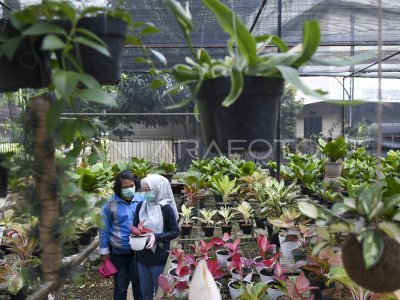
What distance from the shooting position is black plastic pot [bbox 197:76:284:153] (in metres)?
Answer: 0.88

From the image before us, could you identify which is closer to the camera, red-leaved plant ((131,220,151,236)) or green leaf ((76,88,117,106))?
green leaf ((76,88,117,106))

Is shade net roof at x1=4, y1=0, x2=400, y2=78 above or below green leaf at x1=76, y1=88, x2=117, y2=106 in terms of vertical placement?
above

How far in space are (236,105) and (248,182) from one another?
3876mm

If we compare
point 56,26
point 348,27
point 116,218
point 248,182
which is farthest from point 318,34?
point 248,182

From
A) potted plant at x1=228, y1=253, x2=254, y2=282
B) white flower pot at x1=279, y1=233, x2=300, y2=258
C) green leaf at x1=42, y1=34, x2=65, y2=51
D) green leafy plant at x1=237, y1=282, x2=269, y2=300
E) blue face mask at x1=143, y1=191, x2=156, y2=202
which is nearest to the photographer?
green leaf at x1=42, y1=34, x2=65, y2=51

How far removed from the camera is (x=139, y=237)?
2.46m

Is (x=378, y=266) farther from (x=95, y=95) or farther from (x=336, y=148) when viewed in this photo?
(x=336, y=148)

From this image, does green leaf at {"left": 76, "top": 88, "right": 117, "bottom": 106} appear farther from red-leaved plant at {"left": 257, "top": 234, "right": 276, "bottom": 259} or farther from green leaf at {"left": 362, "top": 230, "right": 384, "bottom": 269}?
red-leaved plant at {"left": 257, "top": 234, "right": 276, "bottom": 259}

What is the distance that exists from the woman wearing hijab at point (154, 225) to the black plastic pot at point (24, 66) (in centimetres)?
178

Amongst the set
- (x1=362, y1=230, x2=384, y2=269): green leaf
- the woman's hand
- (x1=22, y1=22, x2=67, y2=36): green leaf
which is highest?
(x1=22, y1=22, x2=67, y2=36): green leaf

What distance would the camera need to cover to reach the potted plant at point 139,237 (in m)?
2.45

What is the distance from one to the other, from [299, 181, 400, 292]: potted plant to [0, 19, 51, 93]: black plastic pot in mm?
683

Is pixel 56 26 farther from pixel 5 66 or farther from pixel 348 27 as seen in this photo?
pixel 348 27

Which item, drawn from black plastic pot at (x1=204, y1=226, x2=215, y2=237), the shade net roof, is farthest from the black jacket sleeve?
the shade net roof
